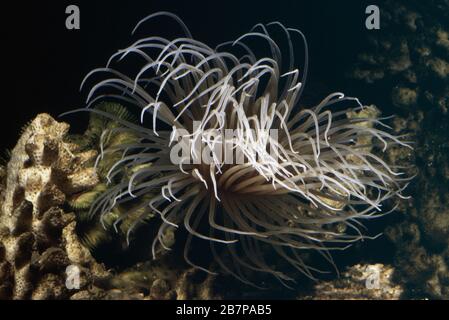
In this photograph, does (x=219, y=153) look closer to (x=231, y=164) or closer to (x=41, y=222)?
(x=231, y=164)

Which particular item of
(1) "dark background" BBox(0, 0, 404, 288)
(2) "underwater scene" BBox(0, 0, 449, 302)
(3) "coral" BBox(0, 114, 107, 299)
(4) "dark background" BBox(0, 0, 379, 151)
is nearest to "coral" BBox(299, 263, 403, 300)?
(2) "underwater scene" BBox(0, 0, 449, 302)

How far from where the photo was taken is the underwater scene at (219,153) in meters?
2.75

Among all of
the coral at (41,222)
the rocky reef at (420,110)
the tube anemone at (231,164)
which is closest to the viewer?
the coral at (41,222)

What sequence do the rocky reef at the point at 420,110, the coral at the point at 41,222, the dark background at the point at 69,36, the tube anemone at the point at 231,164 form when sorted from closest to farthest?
1. the coral at the point at 41,222
2. the tube anemone at the point at 231,164
3. the dark background at the point at 69,36
4. the rocky reef at the point at 420,110

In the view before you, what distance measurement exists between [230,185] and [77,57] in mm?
1696

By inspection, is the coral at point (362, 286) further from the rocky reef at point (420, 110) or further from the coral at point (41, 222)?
the coral at point (41, 222)

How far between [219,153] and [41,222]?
3.58 ft

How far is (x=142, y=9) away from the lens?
3.67 m

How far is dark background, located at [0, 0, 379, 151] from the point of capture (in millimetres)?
3529

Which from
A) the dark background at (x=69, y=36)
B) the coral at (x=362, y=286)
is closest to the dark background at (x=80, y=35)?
the dark background at (x=69, y=36)

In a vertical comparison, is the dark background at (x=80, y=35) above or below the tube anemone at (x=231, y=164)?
above

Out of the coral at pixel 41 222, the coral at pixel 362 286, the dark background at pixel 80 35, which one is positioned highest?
the dark background at pixel 80 35
